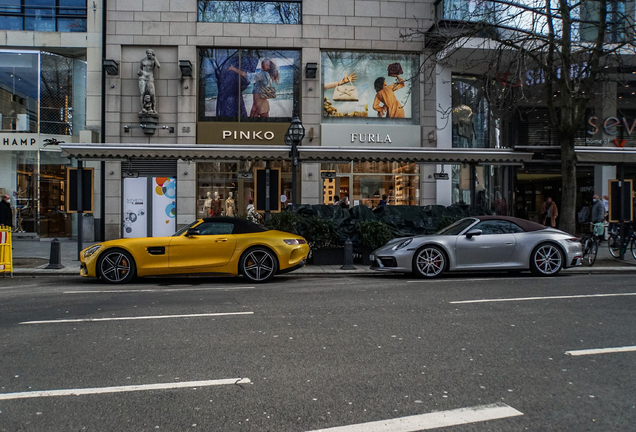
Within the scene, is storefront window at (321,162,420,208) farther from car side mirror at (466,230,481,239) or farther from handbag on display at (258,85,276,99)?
car side mirror at (466,230,481,239)

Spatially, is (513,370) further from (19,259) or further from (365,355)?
(19,259)

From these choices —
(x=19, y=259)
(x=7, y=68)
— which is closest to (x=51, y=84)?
(x=7, y=68)

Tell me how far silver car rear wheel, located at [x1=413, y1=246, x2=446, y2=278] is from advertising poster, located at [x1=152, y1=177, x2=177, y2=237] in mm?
11633

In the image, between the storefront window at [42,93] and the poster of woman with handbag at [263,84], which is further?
the poster of woman with handbag at [263,84]

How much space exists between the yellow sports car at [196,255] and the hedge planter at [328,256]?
312 centimetres

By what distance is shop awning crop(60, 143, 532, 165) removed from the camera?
532 inches

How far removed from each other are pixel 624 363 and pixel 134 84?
19393 millimetres

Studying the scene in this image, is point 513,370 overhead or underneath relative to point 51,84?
underneath

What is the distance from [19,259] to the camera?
13727 millimetres

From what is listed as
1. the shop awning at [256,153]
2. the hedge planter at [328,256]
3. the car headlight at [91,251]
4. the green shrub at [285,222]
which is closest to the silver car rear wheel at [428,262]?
the hedge planter at [328,256]

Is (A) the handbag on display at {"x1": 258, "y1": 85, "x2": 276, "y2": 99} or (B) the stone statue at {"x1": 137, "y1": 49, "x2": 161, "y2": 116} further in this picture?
(A) the handbag on display at {"x1": 258, "y1": 85, "x2": 276, "y2": 99}

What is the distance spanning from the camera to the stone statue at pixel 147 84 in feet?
63.5

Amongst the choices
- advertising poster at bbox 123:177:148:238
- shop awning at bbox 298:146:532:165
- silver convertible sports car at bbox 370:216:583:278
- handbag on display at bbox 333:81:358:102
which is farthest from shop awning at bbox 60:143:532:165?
handbag on display at bbox 333:81:358:102

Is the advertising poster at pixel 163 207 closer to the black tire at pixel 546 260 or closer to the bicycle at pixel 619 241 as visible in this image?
the black tire at pixel 546 260
